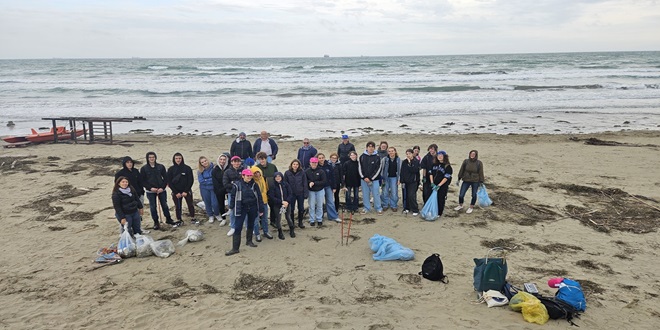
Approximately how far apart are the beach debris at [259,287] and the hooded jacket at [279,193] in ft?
5.42

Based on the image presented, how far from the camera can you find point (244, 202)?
7.29 metres

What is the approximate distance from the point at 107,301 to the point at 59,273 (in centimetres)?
153

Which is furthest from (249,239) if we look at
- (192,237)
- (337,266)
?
(337,266)

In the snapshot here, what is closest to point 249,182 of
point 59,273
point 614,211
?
point 59,273

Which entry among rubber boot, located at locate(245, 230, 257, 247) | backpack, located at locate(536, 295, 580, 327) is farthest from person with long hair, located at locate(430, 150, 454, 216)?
rubber boot, located at locate(245, 230, 257, 247)

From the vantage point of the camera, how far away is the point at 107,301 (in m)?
5.99

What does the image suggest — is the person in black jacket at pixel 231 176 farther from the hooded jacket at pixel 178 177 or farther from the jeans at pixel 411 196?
the jeans at pixel 411 196

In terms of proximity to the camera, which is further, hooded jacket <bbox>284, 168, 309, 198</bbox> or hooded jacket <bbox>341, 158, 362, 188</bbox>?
hooded jacket <bbox>341, 158, 362, 188</bbox>

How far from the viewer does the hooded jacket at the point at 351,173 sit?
9.18m

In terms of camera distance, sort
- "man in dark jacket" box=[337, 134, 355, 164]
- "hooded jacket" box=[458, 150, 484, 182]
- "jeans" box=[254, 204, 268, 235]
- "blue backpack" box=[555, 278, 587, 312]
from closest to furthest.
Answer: "blue backpack" box=[555, 278, 587, 312], "jeans" box=[254, 204, 268, 235], "hooded jacket" box=[458, 150, 484, 182], "man in dark jacket" box=[337, 134, 355, 164]

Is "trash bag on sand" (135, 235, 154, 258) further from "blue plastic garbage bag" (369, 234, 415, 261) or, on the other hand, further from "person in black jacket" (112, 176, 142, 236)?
"blue plastic garbage bag" (369, 234, 415, 261)

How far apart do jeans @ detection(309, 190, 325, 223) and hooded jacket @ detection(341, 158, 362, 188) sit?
817 mm

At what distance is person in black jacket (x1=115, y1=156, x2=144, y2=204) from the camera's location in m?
7.91

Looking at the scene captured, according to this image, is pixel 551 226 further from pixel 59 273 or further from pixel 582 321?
pixel 59 273
